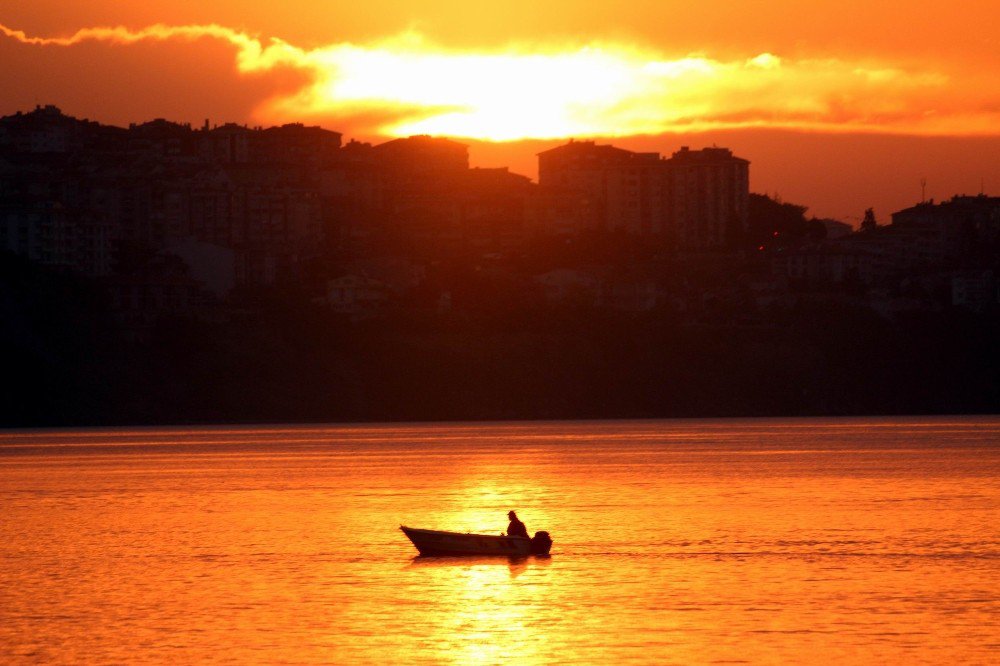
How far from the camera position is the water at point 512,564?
40.4 m

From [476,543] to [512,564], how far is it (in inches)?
52.3

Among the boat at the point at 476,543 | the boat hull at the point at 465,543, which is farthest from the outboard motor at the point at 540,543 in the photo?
the boat hull at the point at 465,543

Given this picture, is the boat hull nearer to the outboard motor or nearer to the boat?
the boat

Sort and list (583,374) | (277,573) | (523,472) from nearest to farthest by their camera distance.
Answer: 1. (277,573)
2. (523,472)
3. (583,374)

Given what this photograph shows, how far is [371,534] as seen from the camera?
216 feet

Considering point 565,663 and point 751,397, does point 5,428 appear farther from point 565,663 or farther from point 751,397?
point 565,663

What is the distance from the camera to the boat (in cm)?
5484

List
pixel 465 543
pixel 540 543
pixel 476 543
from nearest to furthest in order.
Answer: pixel 540 543 < pixel 476 543 < pixel 465 543

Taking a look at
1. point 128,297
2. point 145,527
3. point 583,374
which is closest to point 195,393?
point 128,297

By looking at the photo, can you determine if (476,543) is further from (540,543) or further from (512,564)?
(540,543)

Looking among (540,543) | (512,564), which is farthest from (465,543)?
(540,543)

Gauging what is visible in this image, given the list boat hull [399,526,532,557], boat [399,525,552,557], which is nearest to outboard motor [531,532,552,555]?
boat [399,525,552,557]

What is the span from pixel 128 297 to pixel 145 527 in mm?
111194

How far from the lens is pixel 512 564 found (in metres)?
55.4
